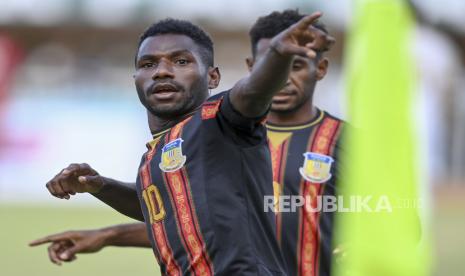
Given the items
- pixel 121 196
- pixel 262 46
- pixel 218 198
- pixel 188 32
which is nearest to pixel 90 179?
pixel 121 196

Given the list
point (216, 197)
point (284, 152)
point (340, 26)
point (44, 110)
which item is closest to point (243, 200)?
point (216, 197)

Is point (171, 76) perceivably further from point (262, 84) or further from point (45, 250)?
point (45, 250)

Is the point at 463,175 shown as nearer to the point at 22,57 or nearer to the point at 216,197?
the point at 22,57

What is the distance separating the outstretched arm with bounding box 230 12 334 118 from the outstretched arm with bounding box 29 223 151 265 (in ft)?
6.68

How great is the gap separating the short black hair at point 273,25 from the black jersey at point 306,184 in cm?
65

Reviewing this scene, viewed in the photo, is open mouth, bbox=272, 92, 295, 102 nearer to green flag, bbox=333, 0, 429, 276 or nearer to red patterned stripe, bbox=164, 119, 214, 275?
red patterned stripe, bbox=164, 119, 214, 275

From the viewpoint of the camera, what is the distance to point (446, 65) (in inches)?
1118

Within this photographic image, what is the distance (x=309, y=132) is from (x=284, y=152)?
23 cm

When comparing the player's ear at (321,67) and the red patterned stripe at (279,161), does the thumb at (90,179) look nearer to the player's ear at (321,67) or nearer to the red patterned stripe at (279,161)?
the red patterned stripe at (279,161)

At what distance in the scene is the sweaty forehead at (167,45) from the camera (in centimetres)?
570

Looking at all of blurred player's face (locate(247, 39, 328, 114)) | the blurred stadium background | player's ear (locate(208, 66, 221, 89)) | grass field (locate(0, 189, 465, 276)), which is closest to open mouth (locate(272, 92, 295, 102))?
blurred player's face (locate(247, 39, 328, 114))

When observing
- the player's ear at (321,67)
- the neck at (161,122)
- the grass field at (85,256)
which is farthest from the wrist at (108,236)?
the grass field at (85,256)

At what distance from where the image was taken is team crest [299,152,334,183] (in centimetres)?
742

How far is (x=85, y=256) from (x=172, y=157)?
507 inches
